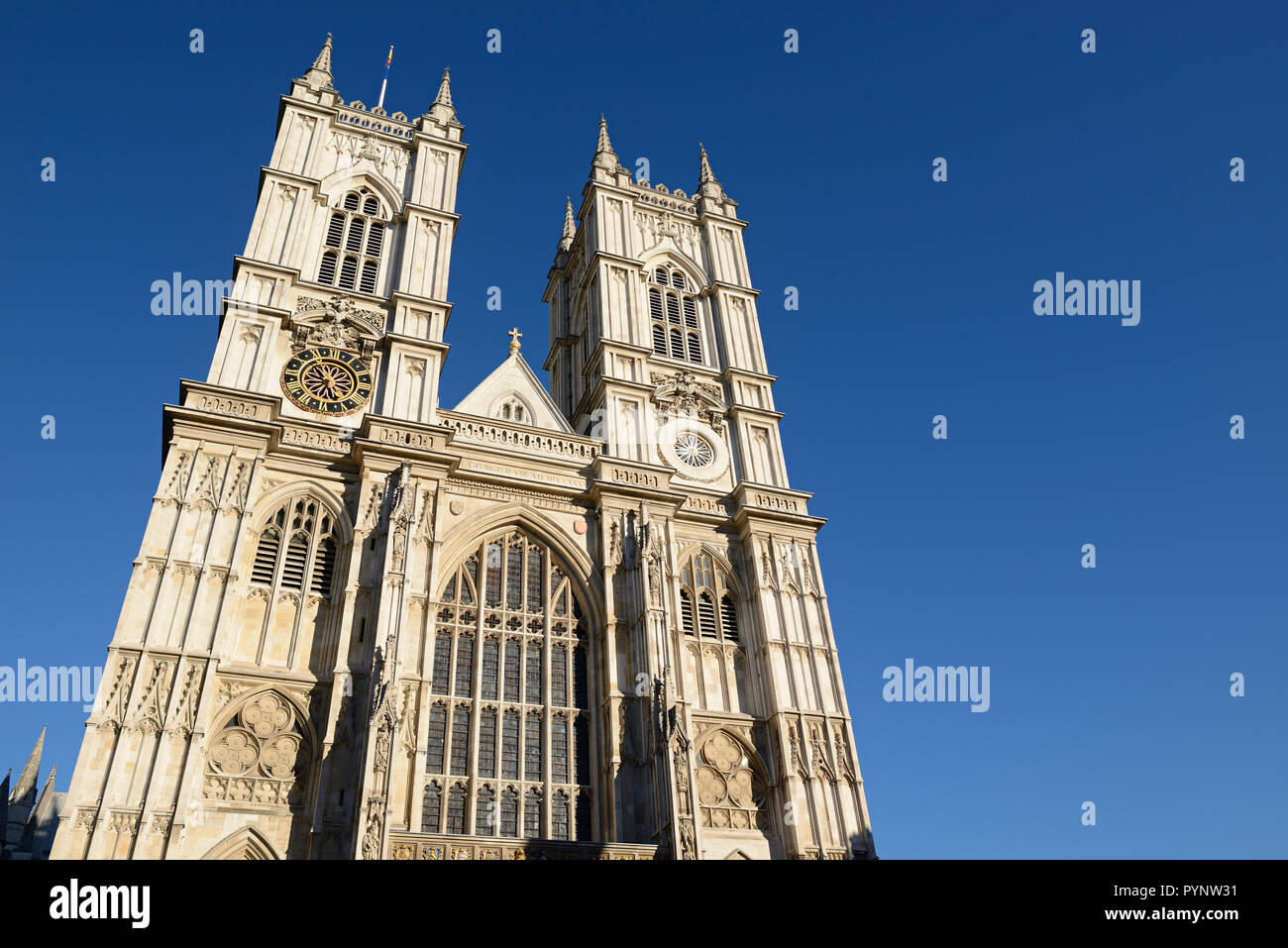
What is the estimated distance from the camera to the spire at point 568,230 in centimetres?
4231

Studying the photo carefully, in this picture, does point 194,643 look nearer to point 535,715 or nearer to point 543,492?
point 535,715

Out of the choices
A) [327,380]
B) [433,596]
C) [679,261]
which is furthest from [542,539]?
[679,261]

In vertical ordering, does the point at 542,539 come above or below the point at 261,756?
above

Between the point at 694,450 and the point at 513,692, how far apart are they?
11.3m

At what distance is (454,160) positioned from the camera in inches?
1377

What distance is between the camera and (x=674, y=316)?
35.7m

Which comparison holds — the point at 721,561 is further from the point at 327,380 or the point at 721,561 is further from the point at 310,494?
the point at 327,380

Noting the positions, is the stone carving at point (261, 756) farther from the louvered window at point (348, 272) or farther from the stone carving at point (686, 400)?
the stone carving at point (686, 400)

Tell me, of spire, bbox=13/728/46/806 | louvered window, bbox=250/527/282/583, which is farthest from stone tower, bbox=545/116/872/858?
spire, bbox=13/728/46/806

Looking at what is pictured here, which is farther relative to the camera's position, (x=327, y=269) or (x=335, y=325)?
(x=327, y=269)

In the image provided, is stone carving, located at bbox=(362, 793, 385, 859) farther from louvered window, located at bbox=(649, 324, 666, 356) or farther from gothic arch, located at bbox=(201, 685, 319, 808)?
louvered window, located at bbox=(649, 324, 666, 356)

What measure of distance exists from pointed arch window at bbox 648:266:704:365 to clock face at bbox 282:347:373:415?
11.1 meters

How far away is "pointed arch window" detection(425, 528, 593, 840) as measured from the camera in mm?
21969
